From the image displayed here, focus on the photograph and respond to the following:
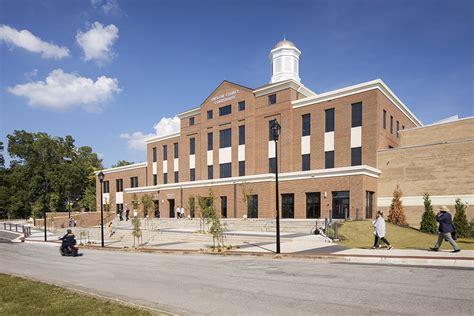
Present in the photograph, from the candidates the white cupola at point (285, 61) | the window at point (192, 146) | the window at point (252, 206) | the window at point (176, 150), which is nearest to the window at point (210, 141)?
the window at point (192, 146)

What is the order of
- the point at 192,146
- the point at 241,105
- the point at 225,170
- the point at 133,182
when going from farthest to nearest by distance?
the point at 133,182 → the point at 192,146 → the point at 225,170 → the point at 241,105

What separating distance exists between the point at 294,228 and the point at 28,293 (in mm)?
22187

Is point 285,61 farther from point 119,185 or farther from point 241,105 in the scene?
point 119,185

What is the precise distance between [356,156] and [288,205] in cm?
863

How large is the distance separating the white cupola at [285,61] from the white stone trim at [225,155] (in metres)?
11.3

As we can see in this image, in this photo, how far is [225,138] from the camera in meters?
46.8

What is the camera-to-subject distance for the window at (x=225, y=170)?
4572 cm

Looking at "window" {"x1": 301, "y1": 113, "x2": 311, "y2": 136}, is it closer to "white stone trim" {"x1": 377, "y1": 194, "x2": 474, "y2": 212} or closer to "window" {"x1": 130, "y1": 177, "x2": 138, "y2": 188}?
"white stone trim" {"x1": 377, "y1": 194, "x2": 474, "y2": 212}

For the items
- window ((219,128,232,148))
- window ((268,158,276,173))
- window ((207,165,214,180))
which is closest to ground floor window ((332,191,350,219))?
window ((268,158,276,173))

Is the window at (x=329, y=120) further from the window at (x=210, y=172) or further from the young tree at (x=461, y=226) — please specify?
the window at (x=210, y=172)

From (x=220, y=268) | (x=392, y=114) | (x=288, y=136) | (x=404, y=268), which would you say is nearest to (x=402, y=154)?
(x=392, y=114)

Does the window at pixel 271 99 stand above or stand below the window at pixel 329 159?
above

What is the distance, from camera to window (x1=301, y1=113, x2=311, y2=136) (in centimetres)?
3916

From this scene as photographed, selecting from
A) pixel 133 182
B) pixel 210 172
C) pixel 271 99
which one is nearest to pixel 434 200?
pixel 271 99
